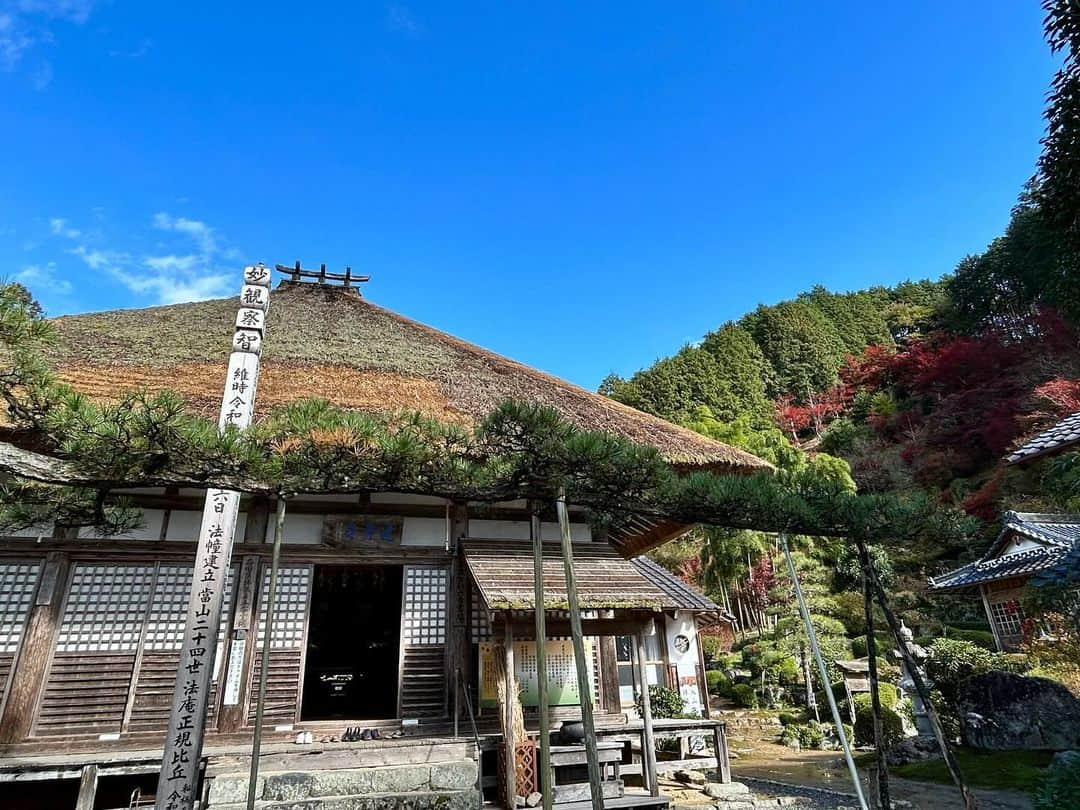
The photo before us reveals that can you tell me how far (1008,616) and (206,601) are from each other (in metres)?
17.1

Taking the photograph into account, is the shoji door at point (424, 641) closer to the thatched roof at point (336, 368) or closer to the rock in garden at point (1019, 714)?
the thatched roof at point (336, 368)

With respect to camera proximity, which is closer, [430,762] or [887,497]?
[887,497]

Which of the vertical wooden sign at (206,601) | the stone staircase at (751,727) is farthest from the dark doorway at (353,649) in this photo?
the stone staircase at (751,727)

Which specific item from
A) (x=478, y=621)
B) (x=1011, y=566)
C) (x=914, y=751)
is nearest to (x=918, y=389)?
(x=1011, y=566)

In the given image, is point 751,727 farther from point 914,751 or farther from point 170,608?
point 170,608

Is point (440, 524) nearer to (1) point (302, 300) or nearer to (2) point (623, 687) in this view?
A: (1) point (302, 300)

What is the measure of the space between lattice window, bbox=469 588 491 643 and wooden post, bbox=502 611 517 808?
0.86 m

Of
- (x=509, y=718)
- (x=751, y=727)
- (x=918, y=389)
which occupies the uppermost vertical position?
(x=918, y=389)

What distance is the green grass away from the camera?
6.56 metres

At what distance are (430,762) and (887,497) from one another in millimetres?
4279

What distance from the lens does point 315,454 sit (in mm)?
3078

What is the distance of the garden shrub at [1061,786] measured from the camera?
3092mm

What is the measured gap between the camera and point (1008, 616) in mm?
14125

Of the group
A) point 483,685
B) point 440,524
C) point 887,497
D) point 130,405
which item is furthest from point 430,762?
point 887,497
